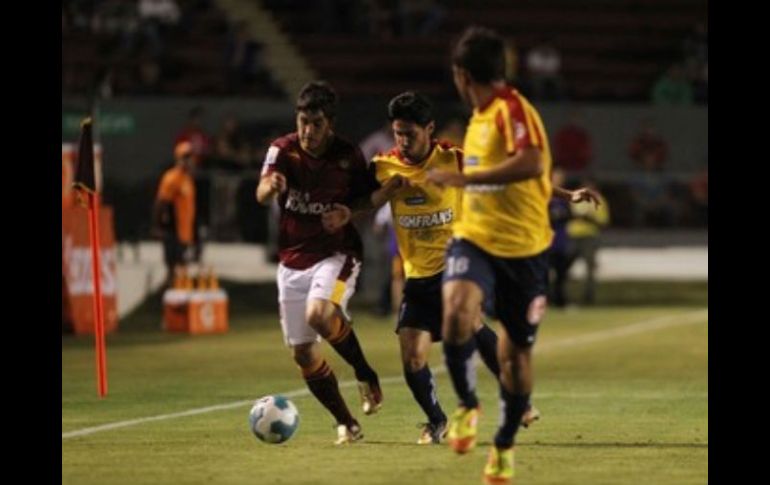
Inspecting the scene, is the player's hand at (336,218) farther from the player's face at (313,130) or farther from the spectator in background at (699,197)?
the spectator in background at (699,197)

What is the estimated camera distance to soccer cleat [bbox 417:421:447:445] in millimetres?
13203

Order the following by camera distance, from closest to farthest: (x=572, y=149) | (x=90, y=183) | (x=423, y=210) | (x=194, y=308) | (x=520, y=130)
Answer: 1. (x=520, y=130)
2. (x=423, y=210)
3. (x=90, y=183)
4. (x=194, y=308)
5. (x=572, y=149)

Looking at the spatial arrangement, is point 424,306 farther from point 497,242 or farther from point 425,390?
point 497,242

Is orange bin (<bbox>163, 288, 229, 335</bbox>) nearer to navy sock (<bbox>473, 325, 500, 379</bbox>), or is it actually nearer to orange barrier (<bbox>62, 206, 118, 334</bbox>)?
orange barrier (<bbox>62, 206, 118, 334</bbox>)

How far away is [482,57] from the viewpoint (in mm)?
10945

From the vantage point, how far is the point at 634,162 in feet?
A: 114

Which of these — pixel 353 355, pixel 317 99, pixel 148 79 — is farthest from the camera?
pixel 148 79

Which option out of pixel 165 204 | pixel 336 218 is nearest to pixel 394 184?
pixel 336 218

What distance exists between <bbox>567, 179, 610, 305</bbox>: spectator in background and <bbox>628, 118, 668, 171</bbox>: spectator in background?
324cm

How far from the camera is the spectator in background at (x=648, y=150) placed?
3450cm

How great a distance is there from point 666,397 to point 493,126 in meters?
6.75

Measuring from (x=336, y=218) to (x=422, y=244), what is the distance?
0.86m

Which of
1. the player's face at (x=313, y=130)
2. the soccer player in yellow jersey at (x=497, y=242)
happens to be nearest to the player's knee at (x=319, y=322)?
the player's face at (x=313, y=130)

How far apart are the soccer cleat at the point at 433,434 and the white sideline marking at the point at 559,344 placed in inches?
101
